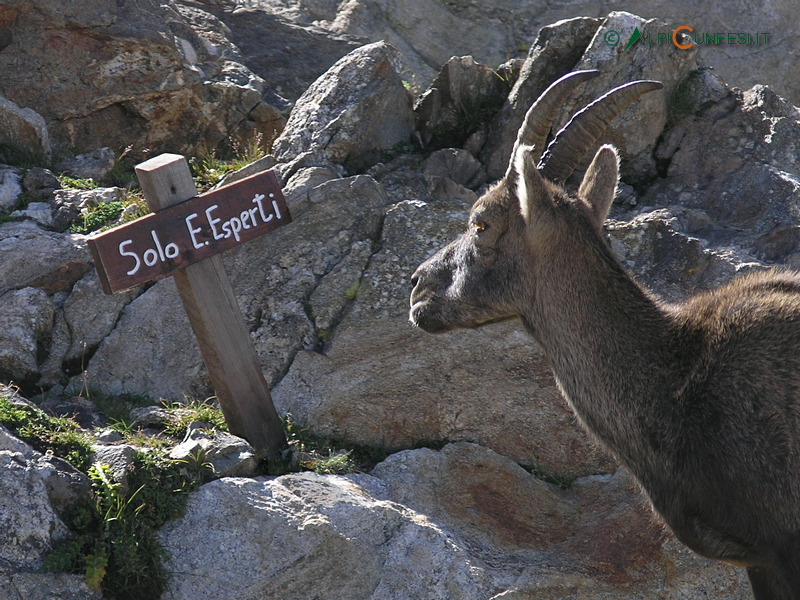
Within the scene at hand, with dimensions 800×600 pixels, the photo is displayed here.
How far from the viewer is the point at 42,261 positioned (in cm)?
654

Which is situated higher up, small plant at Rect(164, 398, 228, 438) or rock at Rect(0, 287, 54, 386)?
rock at Rect(0, 287, 54, 386)

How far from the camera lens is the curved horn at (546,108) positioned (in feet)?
15.9

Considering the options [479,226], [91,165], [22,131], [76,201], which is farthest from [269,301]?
[22,131]

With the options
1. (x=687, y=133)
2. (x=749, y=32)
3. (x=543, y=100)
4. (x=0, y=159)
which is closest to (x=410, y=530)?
(x=543, y=100)

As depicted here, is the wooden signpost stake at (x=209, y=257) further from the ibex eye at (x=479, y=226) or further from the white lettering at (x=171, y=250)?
the ibex eye at (x=479, y=226)

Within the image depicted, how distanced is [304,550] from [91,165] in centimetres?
508

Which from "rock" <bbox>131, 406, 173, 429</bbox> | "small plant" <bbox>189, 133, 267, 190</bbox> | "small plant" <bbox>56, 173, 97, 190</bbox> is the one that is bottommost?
"rock" <bbox>131, 406, 173, 429</bbox>

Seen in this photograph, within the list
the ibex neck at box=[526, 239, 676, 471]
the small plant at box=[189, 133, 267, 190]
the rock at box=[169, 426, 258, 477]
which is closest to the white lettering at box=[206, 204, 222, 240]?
the rock at box=[169, 426, 258, 477]

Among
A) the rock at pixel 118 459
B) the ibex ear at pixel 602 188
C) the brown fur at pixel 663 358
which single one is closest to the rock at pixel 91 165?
the rock at pixel 118 459

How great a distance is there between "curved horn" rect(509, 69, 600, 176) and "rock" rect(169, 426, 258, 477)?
2.24m

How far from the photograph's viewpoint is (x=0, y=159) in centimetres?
794

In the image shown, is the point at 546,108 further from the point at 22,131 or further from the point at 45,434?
the point at 22,131

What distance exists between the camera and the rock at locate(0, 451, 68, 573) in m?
4.04

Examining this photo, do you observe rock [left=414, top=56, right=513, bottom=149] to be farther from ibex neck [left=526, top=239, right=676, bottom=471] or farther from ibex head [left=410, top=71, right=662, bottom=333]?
ibex neck [left=526, top=239, right=676, bottom=471]
